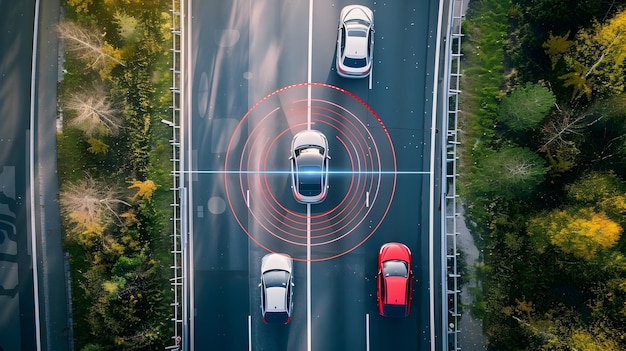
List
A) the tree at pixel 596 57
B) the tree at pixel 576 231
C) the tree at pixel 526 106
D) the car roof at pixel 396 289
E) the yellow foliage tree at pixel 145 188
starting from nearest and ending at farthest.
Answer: the tree at pixel 576 231
the tree at pixel 596 57
the tree at pixel 526 106
the car roof at pixel 396 289
the yellow foliage tree at pixel 145 188

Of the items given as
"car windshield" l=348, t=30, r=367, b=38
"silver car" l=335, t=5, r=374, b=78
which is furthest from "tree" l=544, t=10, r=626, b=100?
"car windshield" l=348, t=30, r=367, b=38

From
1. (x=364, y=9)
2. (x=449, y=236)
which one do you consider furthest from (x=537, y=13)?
(x=449, y=236)

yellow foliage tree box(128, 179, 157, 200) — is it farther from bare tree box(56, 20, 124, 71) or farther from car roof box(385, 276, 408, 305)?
car roof box(385, 276, 408, 305)

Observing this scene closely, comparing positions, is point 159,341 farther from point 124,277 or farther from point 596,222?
point 596,222

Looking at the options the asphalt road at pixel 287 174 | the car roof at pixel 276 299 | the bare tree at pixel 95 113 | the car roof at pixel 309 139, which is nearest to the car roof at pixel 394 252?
the asphalt road at pixel 287 174

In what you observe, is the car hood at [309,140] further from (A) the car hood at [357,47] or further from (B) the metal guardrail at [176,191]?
(B) the metal guardrail at [176,191]

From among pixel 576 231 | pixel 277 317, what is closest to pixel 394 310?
pixel 277 317
